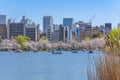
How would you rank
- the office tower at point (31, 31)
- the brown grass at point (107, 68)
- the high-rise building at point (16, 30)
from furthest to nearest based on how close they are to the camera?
the high-rise building at point (16, 30) < the office tower at point (31, 31) < the brown grass at point (107, 68)

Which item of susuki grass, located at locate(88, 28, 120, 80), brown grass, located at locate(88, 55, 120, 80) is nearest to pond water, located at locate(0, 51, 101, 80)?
susuki grass, located at locate(88, 28, 120, 80)

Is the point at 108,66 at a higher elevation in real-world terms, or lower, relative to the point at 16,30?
lower

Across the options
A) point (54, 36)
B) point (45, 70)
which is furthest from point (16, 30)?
point (45, 70)

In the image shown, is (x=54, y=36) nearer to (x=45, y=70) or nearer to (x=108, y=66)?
(x=45, y=70)

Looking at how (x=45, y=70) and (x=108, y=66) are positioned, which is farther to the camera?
(x=45, y=70)

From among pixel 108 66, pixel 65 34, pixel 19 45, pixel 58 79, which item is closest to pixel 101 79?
pixel 108 66

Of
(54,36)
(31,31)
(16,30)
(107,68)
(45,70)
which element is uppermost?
(16,30)

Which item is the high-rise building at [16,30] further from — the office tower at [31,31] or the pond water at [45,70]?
the pond water at [45,70]

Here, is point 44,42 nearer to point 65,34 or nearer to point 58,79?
point 65,34

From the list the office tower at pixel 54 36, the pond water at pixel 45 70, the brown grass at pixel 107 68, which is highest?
the brown grass at pixel 107 68

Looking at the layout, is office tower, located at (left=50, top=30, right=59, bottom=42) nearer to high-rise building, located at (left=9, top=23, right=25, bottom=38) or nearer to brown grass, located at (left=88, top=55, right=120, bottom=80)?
high-rise building, located at (left=9, top=23, right=25, bottom=38)

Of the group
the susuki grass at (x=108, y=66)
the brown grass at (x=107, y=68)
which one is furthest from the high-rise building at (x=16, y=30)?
the brown grass at (x=107, y=68)

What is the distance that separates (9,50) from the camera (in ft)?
405

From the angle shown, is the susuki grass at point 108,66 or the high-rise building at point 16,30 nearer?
the susuki grass at point 108,66
